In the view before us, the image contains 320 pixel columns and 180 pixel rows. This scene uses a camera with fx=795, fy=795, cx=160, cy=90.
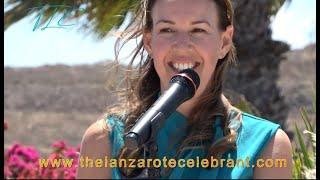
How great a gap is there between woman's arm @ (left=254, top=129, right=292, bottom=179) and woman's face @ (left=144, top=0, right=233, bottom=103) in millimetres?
198

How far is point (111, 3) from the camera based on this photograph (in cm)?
259

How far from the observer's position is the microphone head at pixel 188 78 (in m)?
1.60

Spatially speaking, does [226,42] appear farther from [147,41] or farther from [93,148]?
[93,148]

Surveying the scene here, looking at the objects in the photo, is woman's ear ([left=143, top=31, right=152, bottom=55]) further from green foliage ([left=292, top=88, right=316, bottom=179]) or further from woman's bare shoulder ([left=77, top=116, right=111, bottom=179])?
green foliage ([left=292, top=88, right=316, bottom=179])

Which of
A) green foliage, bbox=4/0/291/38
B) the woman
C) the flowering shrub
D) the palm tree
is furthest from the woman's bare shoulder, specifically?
the palm tree

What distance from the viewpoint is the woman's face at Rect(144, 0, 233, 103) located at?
1697 mm

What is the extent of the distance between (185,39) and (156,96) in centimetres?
23

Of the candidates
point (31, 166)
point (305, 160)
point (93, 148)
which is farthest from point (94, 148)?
point (31, 166)

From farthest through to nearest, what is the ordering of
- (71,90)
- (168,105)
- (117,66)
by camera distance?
1. (71,90)
2. (117,66)
3. (168,105)

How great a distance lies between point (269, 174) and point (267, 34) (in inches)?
167

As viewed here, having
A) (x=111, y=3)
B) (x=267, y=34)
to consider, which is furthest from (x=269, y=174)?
(x=267, y=34)

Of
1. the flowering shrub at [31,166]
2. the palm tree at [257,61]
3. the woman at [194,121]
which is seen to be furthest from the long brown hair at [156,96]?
the palm tree at [257,61]

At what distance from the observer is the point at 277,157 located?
67.0 inches
